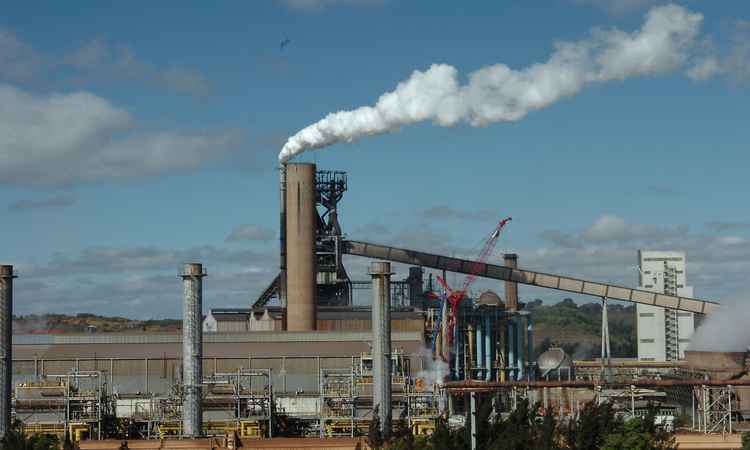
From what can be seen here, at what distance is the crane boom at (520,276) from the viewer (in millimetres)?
116000

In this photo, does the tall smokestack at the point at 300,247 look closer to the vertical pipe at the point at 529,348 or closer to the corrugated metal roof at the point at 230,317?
the corrugated metal roof at the point at 230,317

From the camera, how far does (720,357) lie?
106562 millimetres

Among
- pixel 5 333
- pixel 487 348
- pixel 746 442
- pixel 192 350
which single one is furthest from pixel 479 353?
pixel 5 333

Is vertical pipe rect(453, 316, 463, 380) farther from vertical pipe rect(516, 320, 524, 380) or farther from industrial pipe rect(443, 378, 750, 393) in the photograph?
industrial pipe rect(443, 378, 750, 393)

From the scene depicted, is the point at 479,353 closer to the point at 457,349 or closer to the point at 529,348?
the point at 457,349

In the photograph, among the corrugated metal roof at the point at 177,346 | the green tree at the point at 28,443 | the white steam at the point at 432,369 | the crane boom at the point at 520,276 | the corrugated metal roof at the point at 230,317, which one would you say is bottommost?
the green tree at the point at 28,443

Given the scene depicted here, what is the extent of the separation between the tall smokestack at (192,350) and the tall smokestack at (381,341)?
42.2 feet

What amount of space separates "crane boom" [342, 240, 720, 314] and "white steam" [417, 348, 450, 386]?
1111 centimetres

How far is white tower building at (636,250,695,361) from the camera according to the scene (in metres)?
190

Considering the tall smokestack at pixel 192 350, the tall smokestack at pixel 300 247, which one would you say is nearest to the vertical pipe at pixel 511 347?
the tall smokestack at pixel 300 247

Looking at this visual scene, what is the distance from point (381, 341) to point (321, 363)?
42.7 ft

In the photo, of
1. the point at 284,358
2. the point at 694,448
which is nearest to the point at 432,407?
the point at 284,358

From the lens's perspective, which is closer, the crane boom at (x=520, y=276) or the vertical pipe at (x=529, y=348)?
the crane boom at (x=520, y=276)

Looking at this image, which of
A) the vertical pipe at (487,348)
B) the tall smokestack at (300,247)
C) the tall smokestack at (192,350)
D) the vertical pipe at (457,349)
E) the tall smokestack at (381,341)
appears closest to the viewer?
the tall smokestack at (192,350)
